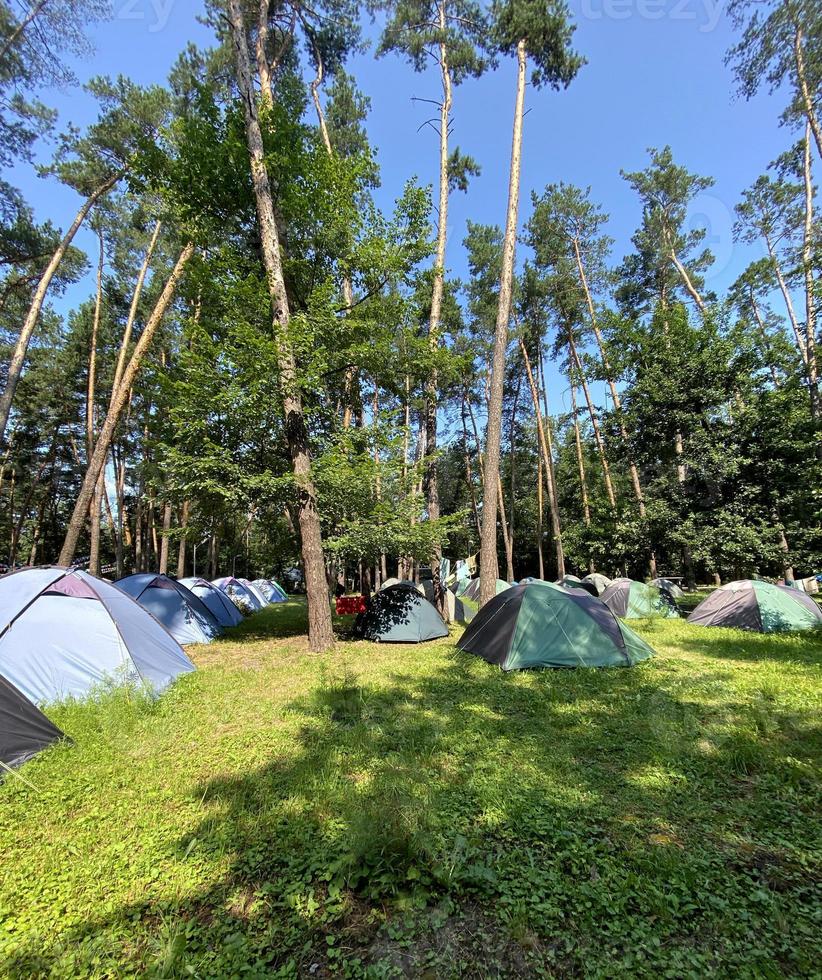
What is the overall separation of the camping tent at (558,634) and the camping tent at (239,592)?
1221 centimetres

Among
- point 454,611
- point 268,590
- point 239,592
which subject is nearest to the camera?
point 454,611

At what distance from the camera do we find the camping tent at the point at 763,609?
28.8 feet

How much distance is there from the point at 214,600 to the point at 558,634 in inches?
384

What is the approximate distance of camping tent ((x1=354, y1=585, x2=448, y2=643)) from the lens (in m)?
9.49

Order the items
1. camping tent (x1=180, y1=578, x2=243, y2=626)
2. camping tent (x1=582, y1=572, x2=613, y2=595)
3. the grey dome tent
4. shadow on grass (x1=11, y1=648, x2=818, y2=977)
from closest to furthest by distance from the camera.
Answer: shadow on grass (x1=11, y1=648, x2=818, y2=977)
the grey dome tent
camping tent (x1=180, y1=578, x2=243, y2=626)
camping tent (x1=582, y1=572, x2=613, y2=595)

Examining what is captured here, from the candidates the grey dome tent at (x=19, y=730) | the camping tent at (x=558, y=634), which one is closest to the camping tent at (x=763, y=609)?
the camping tent at (x=558, y=634)

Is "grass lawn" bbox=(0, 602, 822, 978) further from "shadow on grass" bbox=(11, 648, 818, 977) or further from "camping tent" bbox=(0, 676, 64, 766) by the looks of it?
"camping tent" bbox=(0, 676, 64, 766)

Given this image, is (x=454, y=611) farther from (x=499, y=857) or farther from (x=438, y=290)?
(x=499, y=857)

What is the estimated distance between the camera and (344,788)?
3275mm

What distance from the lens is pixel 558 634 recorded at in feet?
21.8

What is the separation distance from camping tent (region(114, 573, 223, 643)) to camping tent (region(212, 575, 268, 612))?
6541 mm

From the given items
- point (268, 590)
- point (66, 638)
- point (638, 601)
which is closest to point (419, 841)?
point (66, 638)

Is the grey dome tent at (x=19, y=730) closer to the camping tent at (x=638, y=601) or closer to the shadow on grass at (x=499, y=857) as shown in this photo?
the shadow on grass at (x=499, y=857)

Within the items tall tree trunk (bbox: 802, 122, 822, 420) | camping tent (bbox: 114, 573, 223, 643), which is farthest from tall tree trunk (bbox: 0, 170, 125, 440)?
tall tree trunk (bbox: 802, 122, 822, 420)
